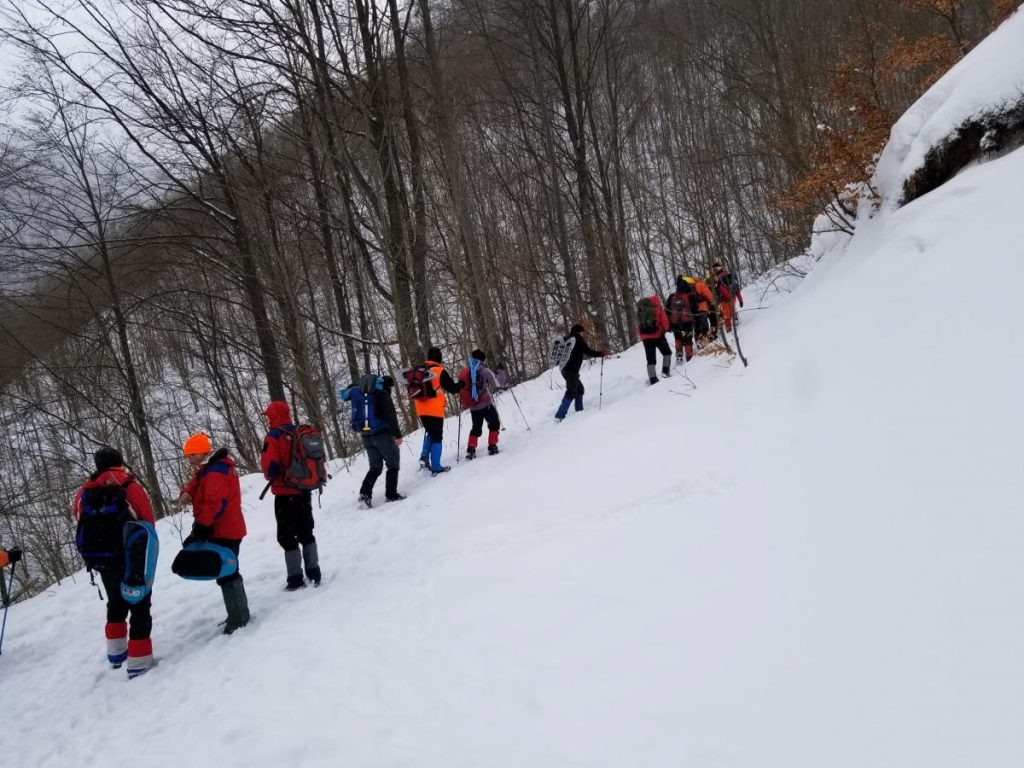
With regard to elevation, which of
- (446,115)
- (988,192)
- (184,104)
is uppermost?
(184,104)

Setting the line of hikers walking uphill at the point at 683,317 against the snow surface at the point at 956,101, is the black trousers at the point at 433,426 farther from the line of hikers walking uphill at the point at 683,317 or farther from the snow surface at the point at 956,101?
the snow surface at the point at 956,101

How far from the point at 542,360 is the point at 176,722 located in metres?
16.7

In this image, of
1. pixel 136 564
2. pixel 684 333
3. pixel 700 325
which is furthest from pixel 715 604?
pixel 700 325

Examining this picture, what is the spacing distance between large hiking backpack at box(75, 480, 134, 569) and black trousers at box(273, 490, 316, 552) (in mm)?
1287

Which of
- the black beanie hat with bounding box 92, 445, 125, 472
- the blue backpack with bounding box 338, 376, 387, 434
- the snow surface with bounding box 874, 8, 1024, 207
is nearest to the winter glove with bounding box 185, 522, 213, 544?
the black beanie hat with bounding box 92, 445, 125, 472

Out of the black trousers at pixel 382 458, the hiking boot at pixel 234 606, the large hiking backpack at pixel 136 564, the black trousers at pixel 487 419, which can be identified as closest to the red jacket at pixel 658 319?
the black trousers at pixel 487 419

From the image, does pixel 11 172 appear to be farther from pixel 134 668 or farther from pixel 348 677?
pixel 348 677

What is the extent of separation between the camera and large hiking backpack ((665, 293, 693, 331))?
10805 millimetres

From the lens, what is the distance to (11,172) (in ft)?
42.4

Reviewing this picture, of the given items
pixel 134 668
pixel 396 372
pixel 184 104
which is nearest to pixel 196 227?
pixel 184 104

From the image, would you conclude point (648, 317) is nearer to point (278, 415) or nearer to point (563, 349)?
point (563, 349)

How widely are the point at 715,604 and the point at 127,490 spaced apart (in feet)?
16.6

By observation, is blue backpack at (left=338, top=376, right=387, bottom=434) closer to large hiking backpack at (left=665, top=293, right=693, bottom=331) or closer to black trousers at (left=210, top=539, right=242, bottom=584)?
black trousers at (left=210, top=539, right=242, bottom=584)

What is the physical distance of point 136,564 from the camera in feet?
16.3
